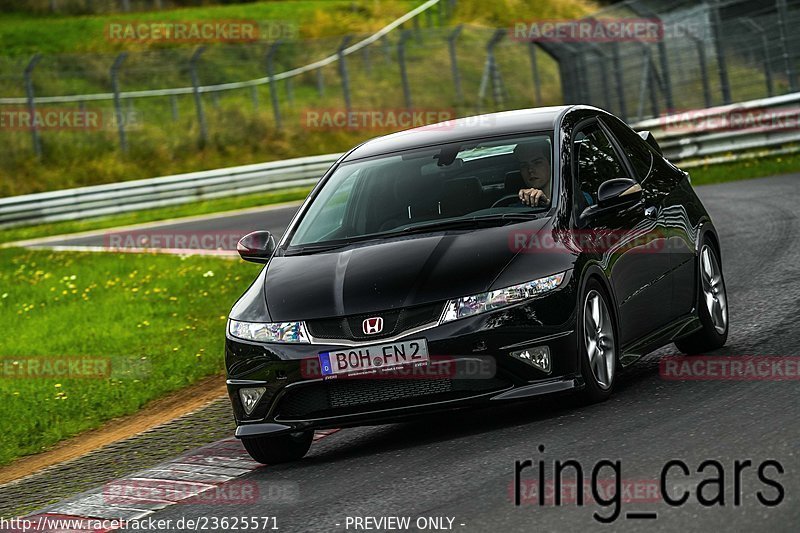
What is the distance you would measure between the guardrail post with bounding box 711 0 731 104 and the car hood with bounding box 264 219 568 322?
17.4m

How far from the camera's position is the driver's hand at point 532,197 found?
25.9 feet

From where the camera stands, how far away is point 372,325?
708 centimetres

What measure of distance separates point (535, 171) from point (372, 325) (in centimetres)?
156

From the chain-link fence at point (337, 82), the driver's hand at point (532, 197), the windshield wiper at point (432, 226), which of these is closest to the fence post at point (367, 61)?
the chain-link fence at point (337, 82)

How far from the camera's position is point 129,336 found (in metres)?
13.2

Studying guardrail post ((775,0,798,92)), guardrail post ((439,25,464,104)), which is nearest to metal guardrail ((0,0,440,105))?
guardrail post ((439,25,464,104))

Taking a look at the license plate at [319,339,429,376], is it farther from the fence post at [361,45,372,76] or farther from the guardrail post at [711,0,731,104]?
the fence post at [361,45,372,76]

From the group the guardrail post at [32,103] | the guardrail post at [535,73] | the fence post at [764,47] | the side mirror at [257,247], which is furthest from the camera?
the guardrail post at [535,73]

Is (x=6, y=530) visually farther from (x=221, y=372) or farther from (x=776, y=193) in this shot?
(x=776, y=193)

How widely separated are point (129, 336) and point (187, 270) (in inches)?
158

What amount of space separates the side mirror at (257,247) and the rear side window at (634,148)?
2.24 m

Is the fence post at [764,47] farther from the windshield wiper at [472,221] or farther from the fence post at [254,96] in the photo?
the windshield wiper at [472,221]
